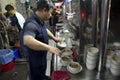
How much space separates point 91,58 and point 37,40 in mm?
786

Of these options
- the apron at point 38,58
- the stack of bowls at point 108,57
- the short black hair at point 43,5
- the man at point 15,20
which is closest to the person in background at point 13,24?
the man at point 15,20

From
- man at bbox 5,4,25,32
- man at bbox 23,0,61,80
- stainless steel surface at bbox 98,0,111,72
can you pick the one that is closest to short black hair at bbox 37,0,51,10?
man at bbox 23,0,61,80

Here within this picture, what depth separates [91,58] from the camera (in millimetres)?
1665

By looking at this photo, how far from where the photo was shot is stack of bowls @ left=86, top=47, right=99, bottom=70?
1646 millimetres

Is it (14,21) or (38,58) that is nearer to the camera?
(38,58)

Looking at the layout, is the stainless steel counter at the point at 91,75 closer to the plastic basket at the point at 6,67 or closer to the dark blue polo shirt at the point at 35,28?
the dark blue polo shirt at the point at 35,28

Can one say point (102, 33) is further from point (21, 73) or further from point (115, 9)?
point (21, 73)

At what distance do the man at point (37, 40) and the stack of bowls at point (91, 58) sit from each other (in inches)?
13.7

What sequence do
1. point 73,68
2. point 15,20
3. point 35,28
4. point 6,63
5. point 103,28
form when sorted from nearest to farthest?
point 103,28 < point 73,68 < point 35,28 < point 6,63 < point 15,20

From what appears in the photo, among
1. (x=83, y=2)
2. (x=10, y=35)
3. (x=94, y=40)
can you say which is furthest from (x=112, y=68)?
(x=10, y=35)

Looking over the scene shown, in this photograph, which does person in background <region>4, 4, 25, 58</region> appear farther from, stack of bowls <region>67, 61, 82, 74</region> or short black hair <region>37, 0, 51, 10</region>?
stack of bowls <region>67, 61, 82, 74</region>

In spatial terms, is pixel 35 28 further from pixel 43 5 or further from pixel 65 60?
pixel 65 60

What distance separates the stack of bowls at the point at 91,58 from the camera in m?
1.65

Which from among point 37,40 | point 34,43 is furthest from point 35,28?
point 34,43
